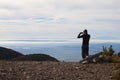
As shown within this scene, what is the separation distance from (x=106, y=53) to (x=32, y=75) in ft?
18.4

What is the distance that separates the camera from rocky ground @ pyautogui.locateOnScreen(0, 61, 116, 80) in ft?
67.6

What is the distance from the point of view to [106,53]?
974 inches

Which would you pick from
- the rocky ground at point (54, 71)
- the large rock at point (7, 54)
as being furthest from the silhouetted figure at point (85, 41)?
the large rock at point (7, 54)

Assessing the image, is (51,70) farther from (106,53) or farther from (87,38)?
(87,38)

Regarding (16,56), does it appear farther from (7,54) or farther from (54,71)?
(54,71)

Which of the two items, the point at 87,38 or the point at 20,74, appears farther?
the point at 87,38

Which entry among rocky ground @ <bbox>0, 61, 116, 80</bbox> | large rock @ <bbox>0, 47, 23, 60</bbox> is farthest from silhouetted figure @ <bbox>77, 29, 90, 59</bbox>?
large rock @ <bbox>0, 47, 23, 60</bbox>

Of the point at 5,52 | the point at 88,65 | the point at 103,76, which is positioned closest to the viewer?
the point at 103,76

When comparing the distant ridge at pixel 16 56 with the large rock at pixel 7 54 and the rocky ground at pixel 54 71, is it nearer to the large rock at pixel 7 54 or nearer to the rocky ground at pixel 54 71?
the large rock at pixel 7 54

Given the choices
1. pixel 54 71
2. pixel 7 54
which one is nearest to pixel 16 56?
pixel 7 54

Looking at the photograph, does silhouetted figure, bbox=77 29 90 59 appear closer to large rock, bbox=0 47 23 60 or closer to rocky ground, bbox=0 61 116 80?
rocky ground, bbox=0 61 116 80

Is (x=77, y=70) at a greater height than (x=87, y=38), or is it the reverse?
(x=87, y=38)

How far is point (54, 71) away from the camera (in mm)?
21969

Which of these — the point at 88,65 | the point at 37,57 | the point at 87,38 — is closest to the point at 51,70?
the point at 88,65
